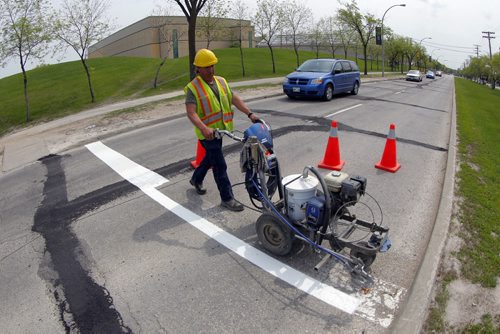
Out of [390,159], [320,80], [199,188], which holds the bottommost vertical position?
[199,188]

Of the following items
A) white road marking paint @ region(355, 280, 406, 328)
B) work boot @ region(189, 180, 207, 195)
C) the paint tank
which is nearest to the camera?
white road marking paint @ region(355, 280, 406, 328)

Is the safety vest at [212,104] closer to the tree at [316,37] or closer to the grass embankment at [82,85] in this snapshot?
the grass embankment at [82,85]

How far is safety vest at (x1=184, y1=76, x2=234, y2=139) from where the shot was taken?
14.1 ft

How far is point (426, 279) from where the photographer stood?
125 inches

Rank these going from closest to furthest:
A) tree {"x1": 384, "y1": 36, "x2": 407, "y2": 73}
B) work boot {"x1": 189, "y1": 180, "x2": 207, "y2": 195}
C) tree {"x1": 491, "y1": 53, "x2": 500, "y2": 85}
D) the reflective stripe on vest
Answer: the reflective stripe on vest, work boot {"x1": 189, "y1": 180, "x2": 207, "y2": 195}, tree {"x1": 491, "y1": 53, "x2": 500, "y2": 85}, tree {"x1": 384, "y1": 36, "x2": 407, "y2": 73}

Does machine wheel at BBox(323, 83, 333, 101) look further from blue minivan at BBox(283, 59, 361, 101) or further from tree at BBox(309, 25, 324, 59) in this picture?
tree at BBox(309, 25, 324, 59)

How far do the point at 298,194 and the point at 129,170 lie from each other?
4.18 meters

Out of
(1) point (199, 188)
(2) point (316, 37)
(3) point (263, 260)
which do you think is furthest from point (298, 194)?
(2) point (316, 37)

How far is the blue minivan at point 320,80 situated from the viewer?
14.2 metres

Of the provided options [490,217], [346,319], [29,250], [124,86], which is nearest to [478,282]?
[346,319]

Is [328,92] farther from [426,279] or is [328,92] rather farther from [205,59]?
[426,279]

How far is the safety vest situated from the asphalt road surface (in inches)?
46.7

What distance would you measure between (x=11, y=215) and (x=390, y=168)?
6190 millimetres

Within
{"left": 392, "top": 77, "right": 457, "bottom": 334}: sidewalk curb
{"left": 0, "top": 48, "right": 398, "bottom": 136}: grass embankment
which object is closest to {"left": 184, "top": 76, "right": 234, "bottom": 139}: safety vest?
{"left": 392, "top": 77, "right": 457, "bottom": 334}: sidewalk curb
